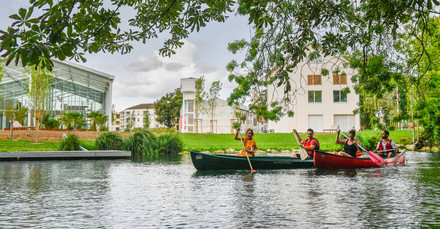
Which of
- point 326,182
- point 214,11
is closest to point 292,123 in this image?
point 326,182

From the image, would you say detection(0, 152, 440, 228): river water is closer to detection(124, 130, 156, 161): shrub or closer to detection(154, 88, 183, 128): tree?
detection(124, 130, 156, 161): shrub

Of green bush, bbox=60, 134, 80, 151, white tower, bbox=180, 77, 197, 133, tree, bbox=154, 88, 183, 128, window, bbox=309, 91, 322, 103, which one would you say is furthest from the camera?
tree, bbox=154, 88, 183, 128

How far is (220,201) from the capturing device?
333 inches

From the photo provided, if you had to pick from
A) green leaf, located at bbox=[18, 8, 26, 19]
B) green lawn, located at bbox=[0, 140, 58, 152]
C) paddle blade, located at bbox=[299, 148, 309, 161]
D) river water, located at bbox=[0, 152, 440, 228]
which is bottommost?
river water, located at bbox=[0, 152, 440, 228]

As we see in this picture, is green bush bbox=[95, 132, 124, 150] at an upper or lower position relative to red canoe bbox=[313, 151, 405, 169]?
upper

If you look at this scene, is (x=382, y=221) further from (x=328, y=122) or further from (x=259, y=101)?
(x=328, y=122)

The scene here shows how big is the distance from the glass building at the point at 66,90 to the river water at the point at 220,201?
112 feet

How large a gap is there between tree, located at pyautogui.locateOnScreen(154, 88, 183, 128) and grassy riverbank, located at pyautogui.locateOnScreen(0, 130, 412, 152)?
38969 mm

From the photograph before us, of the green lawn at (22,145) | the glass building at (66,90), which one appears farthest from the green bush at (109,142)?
the glass building at (66,90)

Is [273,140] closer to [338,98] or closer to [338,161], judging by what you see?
[338,98]

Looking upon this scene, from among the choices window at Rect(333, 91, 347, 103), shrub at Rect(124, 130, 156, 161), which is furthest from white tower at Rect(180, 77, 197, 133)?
shrub at Rect(124, 130, 156, 161)

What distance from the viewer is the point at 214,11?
6.33 metres

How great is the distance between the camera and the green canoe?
1531cm

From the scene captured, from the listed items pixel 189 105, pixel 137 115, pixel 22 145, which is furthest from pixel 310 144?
pixel 137 115
